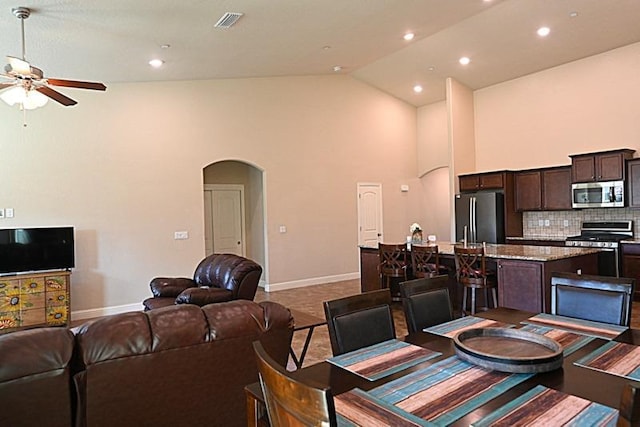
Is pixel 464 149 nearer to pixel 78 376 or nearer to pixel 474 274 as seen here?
pixel 474 274

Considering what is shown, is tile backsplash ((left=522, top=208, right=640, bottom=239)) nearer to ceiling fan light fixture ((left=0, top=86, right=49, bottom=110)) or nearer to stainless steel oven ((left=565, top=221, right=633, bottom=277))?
stainless steel oven ((left=565, top=221, right=633, bottom=277))

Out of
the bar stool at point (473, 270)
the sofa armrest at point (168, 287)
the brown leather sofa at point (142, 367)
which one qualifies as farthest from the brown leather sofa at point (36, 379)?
the bar stool at point (473, 270)

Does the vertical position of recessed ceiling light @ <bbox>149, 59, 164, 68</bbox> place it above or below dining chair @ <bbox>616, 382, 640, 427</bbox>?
above

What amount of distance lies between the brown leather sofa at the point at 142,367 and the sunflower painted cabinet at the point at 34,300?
4440mm

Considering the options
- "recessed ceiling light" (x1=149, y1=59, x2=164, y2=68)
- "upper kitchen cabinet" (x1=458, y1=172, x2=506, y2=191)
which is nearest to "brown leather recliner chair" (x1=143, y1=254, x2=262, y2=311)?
"recessed ceiling light" (x1=149, y1=59, x2=164, y2=68)

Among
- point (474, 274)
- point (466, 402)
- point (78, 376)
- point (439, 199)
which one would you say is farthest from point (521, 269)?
point (439, 199)

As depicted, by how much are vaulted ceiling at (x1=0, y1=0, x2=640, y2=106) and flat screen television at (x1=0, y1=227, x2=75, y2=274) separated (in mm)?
2096

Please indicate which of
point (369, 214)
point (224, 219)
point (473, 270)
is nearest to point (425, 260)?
point (473, 270)

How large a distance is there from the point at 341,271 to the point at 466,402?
764 centimetres

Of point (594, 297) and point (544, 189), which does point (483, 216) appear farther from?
point (594, 297)

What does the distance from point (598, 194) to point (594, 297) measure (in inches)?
209

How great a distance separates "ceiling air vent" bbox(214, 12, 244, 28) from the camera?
15.3 feet

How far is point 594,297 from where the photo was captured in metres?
2.43

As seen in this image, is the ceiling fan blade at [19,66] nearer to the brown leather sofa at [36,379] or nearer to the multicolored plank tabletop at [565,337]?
the brown leather sofa at [36,379]
